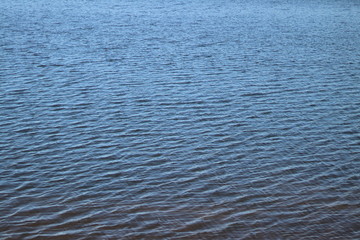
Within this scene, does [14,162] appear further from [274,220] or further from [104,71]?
[104,71]

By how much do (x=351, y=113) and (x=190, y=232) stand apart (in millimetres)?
11344

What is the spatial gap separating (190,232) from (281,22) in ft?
132

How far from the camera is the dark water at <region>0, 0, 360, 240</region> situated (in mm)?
11273

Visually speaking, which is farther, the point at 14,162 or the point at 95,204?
the point at 14,162

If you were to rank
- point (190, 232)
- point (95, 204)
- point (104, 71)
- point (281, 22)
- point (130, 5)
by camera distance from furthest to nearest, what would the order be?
point (130, 5) → point (281, 22) → point (104, 71) → point (95, 204) → point (190, 232)

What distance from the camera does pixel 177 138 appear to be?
1645 cm

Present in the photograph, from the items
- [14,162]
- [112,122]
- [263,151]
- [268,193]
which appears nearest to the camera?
[268,193]

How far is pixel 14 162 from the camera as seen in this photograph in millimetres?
14047

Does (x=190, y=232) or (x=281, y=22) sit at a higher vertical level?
(x=190, y=232)

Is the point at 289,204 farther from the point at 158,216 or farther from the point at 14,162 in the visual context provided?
the point at 14,162

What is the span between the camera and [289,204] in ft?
39.5

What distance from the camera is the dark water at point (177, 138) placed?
11273mm

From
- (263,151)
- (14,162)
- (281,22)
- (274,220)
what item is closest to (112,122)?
(14,162)

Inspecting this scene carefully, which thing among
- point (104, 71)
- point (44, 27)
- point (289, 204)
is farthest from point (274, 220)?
point (44, 27)
